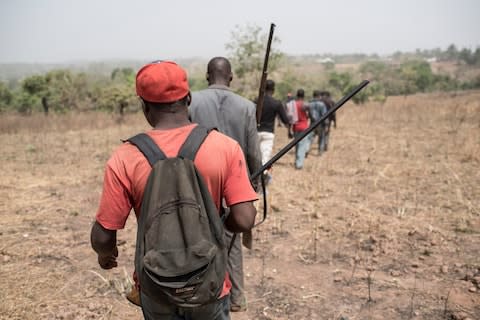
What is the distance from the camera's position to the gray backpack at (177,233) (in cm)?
128

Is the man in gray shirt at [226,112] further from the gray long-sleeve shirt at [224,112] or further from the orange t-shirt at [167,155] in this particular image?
the orange t-shirt at [167,155]

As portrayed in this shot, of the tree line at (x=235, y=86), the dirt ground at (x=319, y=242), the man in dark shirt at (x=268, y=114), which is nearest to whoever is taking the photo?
the dirt ground at (x=319, y=242)

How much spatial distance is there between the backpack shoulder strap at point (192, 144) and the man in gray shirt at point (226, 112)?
126 centimetres

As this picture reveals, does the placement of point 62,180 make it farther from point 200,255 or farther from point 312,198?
point 200,255

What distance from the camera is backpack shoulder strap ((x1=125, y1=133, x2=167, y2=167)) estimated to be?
→ 4.42 feet

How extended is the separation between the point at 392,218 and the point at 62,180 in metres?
5.55

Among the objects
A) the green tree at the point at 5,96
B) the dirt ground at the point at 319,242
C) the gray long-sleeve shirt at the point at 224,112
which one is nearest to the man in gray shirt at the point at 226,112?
the gray long-sleeve shirt at the point at 224,112

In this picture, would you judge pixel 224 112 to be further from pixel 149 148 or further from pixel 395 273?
pixel 395 273

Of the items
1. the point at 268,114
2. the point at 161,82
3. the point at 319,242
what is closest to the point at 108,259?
the point at 161,82

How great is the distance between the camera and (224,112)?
2701mm

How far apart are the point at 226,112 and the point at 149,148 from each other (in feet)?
4.53

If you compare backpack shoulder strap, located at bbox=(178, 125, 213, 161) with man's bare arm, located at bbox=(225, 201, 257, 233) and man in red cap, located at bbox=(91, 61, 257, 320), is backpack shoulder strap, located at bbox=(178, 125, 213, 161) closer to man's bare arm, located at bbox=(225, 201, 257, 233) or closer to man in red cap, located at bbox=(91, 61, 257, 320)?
man in red cap, located at bbox=(91, 61, 257, 320)

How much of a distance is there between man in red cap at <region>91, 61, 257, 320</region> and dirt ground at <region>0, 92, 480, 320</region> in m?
1.85

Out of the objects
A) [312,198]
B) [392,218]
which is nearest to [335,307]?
[392,218]
